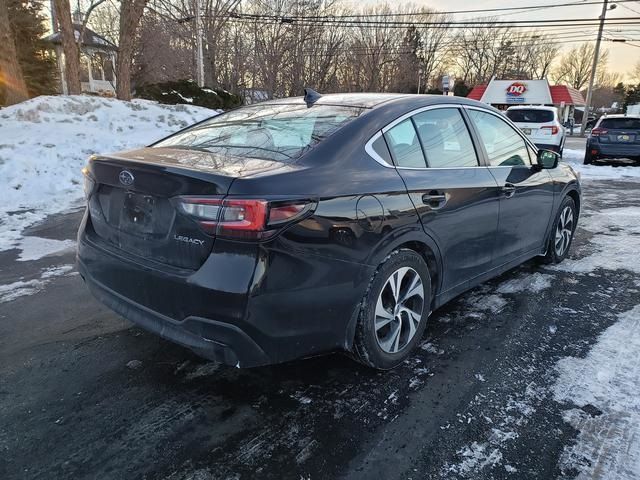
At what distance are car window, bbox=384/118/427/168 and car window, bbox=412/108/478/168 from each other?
0.07 metres

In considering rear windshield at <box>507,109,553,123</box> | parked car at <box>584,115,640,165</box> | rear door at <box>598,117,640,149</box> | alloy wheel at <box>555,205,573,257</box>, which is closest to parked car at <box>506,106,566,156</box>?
rear windshield at <box>507,109,553,123</box>

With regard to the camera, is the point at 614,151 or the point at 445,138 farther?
the point at 614,151

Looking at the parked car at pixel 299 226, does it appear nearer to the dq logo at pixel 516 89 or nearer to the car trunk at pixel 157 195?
the car trunk at pixel 157 195

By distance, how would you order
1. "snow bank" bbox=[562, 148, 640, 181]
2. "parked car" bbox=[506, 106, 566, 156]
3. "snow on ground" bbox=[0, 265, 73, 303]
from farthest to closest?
1. "parked car" bbox=[506, 106, 566, 156]
2. "snow bank" bbox=[562, 148, 640, 181]
3. "snow on ground" bbox=[0, 265, 73, 303]

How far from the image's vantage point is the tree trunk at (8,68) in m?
13.5

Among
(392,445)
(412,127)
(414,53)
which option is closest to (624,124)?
(412,127)

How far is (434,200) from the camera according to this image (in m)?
3.06

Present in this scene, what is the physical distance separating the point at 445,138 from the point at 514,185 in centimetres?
87

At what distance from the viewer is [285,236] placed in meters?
2.25

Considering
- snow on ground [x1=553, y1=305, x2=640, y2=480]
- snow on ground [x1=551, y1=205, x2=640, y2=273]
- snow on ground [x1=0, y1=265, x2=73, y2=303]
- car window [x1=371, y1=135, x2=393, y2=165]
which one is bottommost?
snow on ground [x1=551, y1=205, x2=640, y2=273]

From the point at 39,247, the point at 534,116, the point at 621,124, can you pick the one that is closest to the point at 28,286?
the point at 39,247

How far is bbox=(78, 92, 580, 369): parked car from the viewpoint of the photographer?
2236mm

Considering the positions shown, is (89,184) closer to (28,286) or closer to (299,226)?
(299,226)

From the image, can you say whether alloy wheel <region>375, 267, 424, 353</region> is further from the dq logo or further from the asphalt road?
the dq logo
